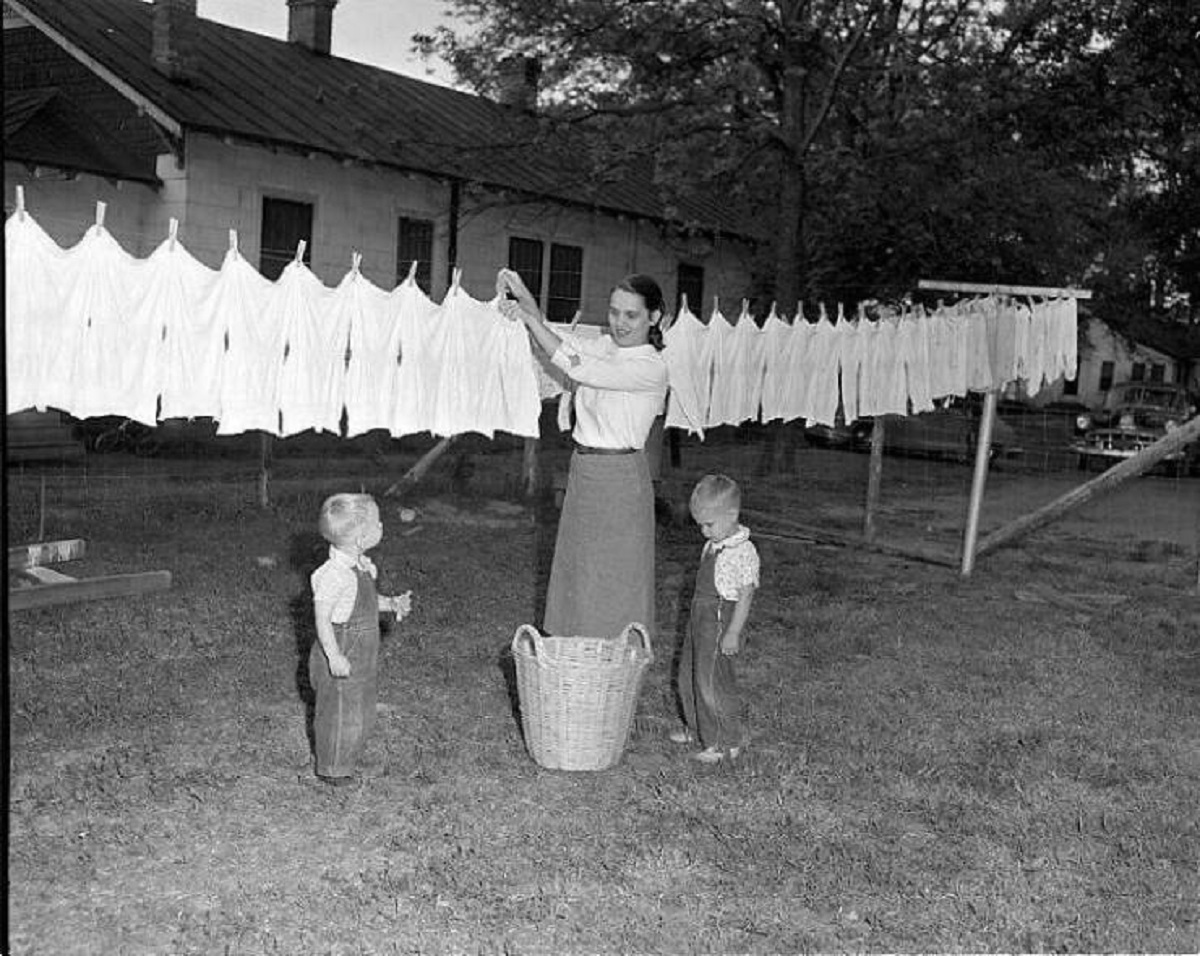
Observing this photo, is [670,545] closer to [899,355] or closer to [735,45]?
[899,355]

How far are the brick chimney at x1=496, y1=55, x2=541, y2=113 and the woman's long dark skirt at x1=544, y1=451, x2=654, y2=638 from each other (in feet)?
37.9

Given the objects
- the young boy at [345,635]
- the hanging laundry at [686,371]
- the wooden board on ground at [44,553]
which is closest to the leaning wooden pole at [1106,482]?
the hanging laundry at [686,371]

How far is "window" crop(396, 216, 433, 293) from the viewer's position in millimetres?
18734

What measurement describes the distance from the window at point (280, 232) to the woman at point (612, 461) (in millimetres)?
12690

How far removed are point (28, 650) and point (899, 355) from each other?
602cm

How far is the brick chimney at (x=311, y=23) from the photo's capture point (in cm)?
2078

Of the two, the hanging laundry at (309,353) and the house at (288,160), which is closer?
the hanging laundry at (309,353)

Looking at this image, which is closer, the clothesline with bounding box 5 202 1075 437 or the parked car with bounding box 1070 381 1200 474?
the clothesline with bounding box 5 202 1075 437

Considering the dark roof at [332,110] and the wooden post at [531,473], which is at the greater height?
the dark roof at [332,110]

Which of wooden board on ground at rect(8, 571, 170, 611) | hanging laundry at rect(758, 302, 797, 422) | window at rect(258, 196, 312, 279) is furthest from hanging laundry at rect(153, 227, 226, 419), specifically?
window at rect(258, 196, 312, 279)

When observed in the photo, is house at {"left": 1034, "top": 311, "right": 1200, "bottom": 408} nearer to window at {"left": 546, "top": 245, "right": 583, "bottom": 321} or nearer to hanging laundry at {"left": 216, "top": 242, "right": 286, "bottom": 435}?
window at {"left": 546, "top": 245, "right": 583, "bottom": 321}

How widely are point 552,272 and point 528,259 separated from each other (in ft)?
1.71

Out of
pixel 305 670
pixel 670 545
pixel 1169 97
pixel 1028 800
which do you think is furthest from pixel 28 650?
pixel 1169 97

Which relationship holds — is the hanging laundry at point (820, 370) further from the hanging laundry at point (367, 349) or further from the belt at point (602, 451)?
the belt at point (602, 451)
